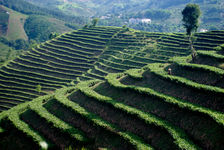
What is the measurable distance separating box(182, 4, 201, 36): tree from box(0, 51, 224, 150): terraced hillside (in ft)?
19.6

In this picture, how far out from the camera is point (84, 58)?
6981cm

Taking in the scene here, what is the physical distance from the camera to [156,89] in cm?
2636

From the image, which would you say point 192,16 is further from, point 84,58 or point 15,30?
point 15,30

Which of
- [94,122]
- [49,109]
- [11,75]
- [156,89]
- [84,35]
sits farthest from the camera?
[84,35]

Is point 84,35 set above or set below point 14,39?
above

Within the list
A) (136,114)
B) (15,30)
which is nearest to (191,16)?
(136,114)

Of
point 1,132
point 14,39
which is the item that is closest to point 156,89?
point 1,132

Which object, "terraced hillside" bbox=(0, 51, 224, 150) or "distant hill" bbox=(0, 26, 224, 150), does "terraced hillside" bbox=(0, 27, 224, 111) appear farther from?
"terraced hillside" bbox=(0, 51, 224, 150)

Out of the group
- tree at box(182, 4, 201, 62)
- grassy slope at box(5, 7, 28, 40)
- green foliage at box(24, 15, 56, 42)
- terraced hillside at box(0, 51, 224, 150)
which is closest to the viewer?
terraced hillside at box(0, 51, 224, 150)

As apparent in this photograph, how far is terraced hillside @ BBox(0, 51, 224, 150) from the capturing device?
18.7 metres

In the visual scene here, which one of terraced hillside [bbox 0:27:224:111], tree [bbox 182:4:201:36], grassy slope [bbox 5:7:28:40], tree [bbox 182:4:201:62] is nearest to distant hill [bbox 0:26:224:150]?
tree [bbox 182:4:201:62]

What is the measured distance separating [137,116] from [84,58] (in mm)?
51120

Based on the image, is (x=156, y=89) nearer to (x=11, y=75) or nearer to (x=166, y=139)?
(x=166, y=139)

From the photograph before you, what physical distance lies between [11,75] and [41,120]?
1703 inches
